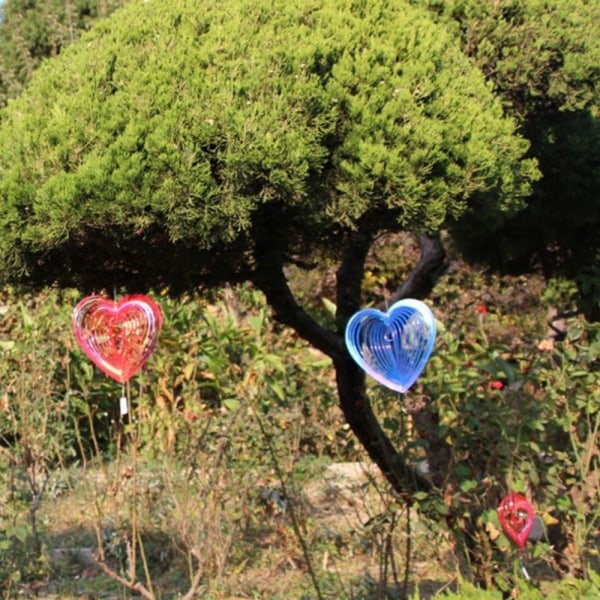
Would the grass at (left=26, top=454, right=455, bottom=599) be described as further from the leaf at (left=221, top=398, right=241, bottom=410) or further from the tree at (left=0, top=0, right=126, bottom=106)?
the tree at (left=0, top=0, right=126, bottom=106)

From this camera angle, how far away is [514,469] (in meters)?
3.93

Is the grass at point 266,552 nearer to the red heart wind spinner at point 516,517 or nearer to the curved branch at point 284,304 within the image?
the red heart wind spinner at point 516,517

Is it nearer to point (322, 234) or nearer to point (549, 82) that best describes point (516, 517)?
point (322, 234)

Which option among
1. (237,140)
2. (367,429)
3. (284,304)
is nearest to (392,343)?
(284,304)

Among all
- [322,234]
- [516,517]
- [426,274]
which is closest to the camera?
[322,234]

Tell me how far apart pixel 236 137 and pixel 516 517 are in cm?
188

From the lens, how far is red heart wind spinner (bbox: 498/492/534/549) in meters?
3.73

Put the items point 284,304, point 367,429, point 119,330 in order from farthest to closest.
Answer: point 367,429 < point 284,304 < point 119,330

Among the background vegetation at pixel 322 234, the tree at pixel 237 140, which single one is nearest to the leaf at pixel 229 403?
the background vegetation at pixel 322 234

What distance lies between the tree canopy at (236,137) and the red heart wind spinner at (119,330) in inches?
8.0

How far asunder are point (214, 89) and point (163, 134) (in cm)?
21

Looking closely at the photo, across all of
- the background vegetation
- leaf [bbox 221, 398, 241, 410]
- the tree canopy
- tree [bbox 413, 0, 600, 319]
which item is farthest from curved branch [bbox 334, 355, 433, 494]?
leaf [bbox 221, 398, 241, 410]

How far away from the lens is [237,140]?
2688 millimetres

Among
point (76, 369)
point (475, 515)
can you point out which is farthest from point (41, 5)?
point (475, 515)
